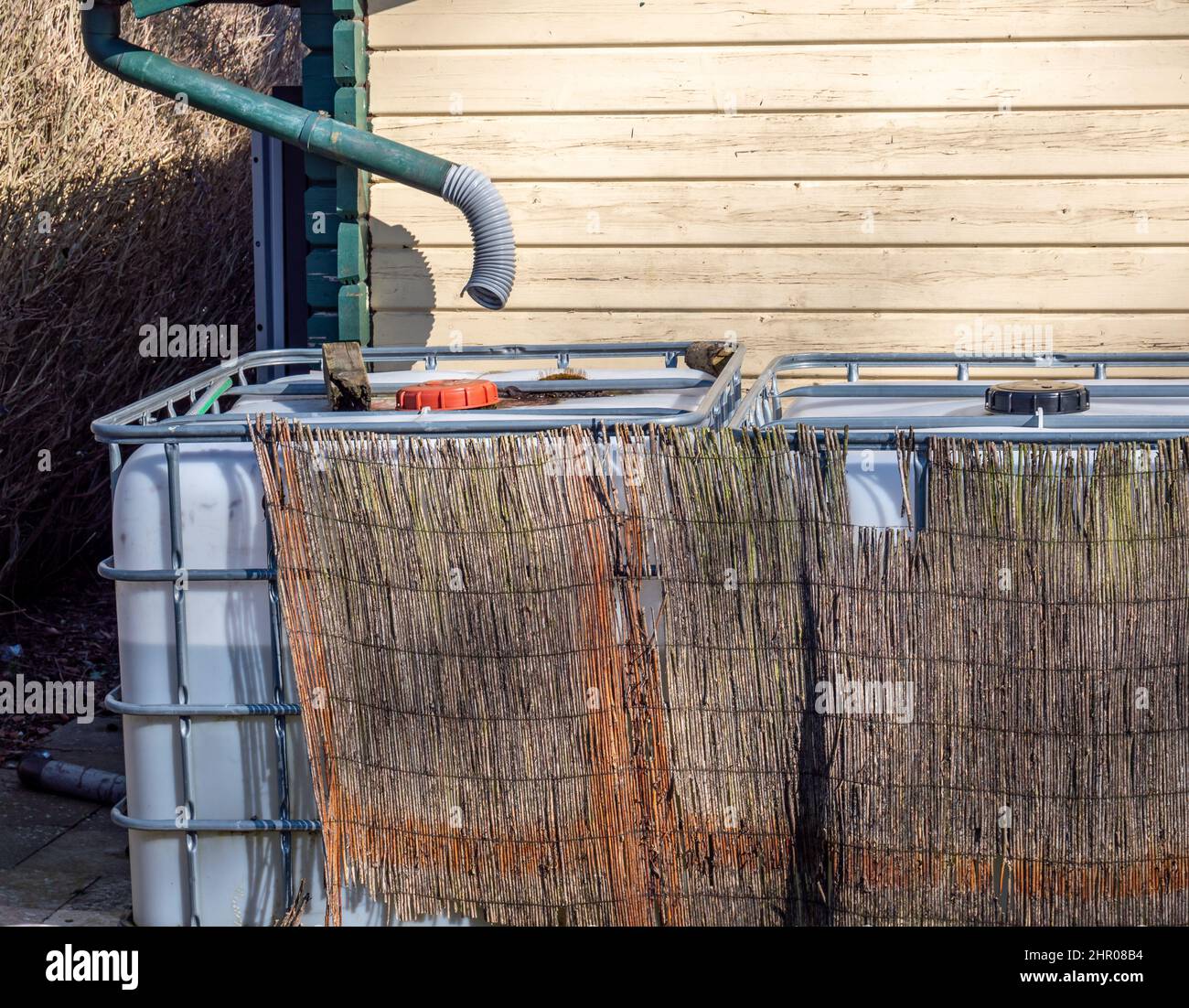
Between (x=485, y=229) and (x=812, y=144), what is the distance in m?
1.57

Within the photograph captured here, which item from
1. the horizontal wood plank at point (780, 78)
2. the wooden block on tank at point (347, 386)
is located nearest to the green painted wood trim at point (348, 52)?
the horizontal wood plank at point (780, 78)

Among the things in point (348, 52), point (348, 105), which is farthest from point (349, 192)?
point (348, 52)

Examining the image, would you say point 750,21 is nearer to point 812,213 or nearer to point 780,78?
point 780,78

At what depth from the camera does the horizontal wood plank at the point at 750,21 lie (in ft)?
18.7

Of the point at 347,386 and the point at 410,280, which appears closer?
the point at 347,386

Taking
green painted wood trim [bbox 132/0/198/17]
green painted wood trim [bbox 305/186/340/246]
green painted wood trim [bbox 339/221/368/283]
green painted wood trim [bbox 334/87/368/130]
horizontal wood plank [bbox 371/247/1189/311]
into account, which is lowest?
horizontal wood plank [bbox 371/247/1189/311]

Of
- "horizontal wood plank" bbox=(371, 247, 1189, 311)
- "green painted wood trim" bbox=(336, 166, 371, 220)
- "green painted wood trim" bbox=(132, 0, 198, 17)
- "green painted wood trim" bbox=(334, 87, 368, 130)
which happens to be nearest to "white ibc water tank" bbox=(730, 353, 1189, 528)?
"horizontal wood plank" bbox=(371, 247, 1189, 311)

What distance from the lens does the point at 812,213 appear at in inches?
233

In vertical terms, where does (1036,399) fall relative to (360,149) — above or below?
below

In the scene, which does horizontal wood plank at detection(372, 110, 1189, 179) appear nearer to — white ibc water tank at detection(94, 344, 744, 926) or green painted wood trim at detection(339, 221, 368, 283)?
green painted wood trim at detection(339, 221, 368, 283)

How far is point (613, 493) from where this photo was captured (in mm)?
3207

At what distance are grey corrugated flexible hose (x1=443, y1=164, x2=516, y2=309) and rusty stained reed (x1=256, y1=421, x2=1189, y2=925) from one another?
2303 millimetres

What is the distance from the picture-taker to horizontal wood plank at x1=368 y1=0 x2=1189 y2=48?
5703 millimetres

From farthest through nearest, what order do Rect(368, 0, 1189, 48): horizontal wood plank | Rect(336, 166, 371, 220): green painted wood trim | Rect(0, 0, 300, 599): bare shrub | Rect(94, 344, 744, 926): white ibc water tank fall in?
Rect(0, 0, 300, 599): bare shrub
Rect(336, 166, 371, 220): green painted wood trim
Rect(368, 0, 1189, 48): horizontal wood plank
Rect(94, 344, 744, 926): white ibc water tank
